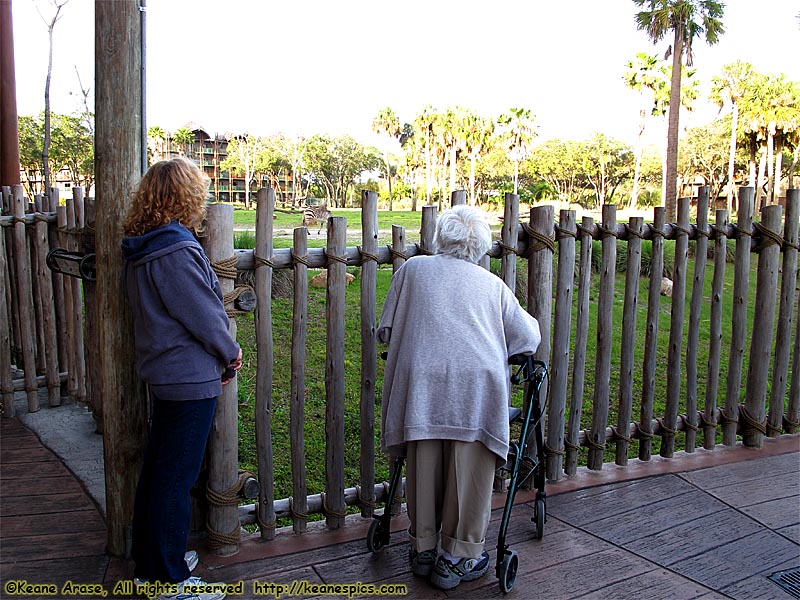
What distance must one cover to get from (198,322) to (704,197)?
3.29 m

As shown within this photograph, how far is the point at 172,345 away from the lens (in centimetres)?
252

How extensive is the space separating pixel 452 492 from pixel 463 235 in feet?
3.48

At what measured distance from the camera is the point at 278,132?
8294cm

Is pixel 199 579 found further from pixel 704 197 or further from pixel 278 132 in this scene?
pixel 278 132

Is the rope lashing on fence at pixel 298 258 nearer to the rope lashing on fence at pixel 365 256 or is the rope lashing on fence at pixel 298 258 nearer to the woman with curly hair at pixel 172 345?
the rope lashing on fence at pixel 365 256

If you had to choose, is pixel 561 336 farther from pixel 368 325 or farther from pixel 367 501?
pixel 367 501

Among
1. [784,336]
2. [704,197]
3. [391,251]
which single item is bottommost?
[784,336]

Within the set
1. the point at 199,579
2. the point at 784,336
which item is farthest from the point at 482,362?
the point at 784,336

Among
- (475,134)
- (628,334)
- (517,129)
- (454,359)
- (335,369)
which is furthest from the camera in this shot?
(517,129)

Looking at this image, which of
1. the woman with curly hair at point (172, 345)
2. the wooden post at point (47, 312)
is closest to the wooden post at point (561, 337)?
the woman with curly hair at point (172, 345)

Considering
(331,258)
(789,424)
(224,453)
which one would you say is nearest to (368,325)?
(331,258)

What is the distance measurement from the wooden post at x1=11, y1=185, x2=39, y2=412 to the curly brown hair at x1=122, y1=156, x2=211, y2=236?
2721 mm

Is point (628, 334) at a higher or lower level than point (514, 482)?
higher

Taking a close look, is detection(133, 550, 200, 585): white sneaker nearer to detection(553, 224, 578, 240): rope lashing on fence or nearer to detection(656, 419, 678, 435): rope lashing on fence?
detection(553, 224, 578, 240): rope lashing on fence
